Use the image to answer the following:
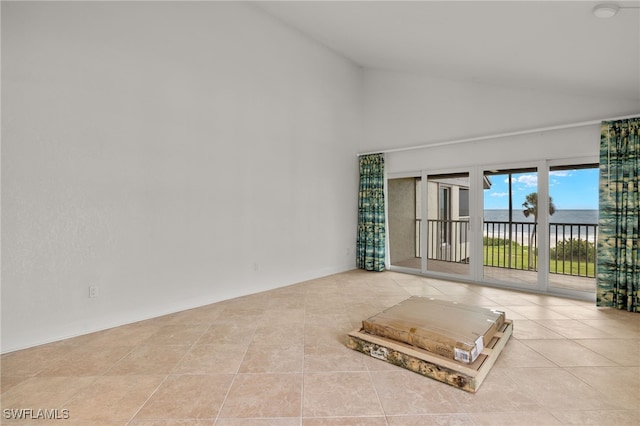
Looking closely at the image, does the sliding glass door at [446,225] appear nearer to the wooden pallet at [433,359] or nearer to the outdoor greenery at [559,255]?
the outdoor greenery at [559,255]

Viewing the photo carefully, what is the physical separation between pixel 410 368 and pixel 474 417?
0.52 m

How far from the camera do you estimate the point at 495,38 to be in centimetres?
304

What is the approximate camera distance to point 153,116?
3.18 m

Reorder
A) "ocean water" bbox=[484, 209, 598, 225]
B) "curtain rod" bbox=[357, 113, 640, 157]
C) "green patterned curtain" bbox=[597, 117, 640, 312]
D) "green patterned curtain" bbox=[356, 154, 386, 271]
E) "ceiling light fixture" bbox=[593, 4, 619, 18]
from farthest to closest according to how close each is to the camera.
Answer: "green patterned curtain" bbox=[356, 154, 386, 271] → "ocean water" bbox=[484, 209, 598, 225] → "curtain rod" bbox=[357, 113, 640, 157] → "green patterned curtain" bbox=[597, 117, 640, 312] → "ceiling light fixture" bbox=[593, 4, 619, 18]

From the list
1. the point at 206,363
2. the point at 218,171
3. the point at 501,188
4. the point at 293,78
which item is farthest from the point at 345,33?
the point at 206,363

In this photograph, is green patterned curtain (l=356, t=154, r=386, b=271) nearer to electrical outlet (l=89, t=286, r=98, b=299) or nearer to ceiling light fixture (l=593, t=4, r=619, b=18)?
ceiling light fixture (l=593, t=4, r=619, b=18)

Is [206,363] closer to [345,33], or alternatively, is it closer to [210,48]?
[210,48]

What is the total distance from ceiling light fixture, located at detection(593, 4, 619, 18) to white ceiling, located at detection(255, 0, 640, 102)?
0.05 metres

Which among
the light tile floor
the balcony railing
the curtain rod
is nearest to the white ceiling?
the curtain rod

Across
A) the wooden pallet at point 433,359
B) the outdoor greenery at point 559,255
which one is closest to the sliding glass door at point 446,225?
the outdoor greenery at point 559,255

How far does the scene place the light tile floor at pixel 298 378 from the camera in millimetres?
1665

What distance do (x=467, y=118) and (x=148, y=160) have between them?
181 inches

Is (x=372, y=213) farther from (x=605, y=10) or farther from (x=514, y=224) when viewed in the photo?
(x=605, y=10)

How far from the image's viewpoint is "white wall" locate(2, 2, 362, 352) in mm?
2500
